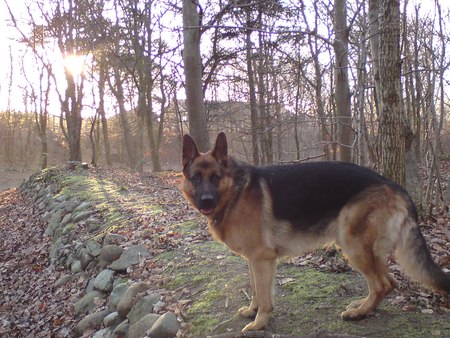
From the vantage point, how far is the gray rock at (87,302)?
19.5 ft

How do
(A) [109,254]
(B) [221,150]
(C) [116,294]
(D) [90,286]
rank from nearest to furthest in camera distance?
(B) [221,150] → (C) [116,294] → (D) [90,286] → (A) [109,254]

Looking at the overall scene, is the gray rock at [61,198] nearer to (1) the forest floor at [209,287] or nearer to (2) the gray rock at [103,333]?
(1) the forest floor at [209,287]

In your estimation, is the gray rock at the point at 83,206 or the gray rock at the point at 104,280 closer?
the gray rock at the point at 104,280

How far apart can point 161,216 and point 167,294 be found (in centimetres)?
391

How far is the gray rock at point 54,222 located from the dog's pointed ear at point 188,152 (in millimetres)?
7892

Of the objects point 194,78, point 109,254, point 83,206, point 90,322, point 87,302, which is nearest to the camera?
point 90,322

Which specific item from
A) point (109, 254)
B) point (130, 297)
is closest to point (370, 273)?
point (130, 297)

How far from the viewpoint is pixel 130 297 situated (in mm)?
5246

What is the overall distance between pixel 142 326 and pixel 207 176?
1.95 meters

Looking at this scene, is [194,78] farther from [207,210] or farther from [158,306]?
[207,210]

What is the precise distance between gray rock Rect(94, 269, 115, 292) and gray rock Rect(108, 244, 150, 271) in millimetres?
111

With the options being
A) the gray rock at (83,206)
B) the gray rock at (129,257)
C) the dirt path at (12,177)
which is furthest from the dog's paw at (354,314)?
the dirt path at (12,177)

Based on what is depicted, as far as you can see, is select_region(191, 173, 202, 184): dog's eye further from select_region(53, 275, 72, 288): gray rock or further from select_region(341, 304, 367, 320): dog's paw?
select_region(53, 275, 72, 288): gray rock

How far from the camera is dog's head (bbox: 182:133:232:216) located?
3.95m
